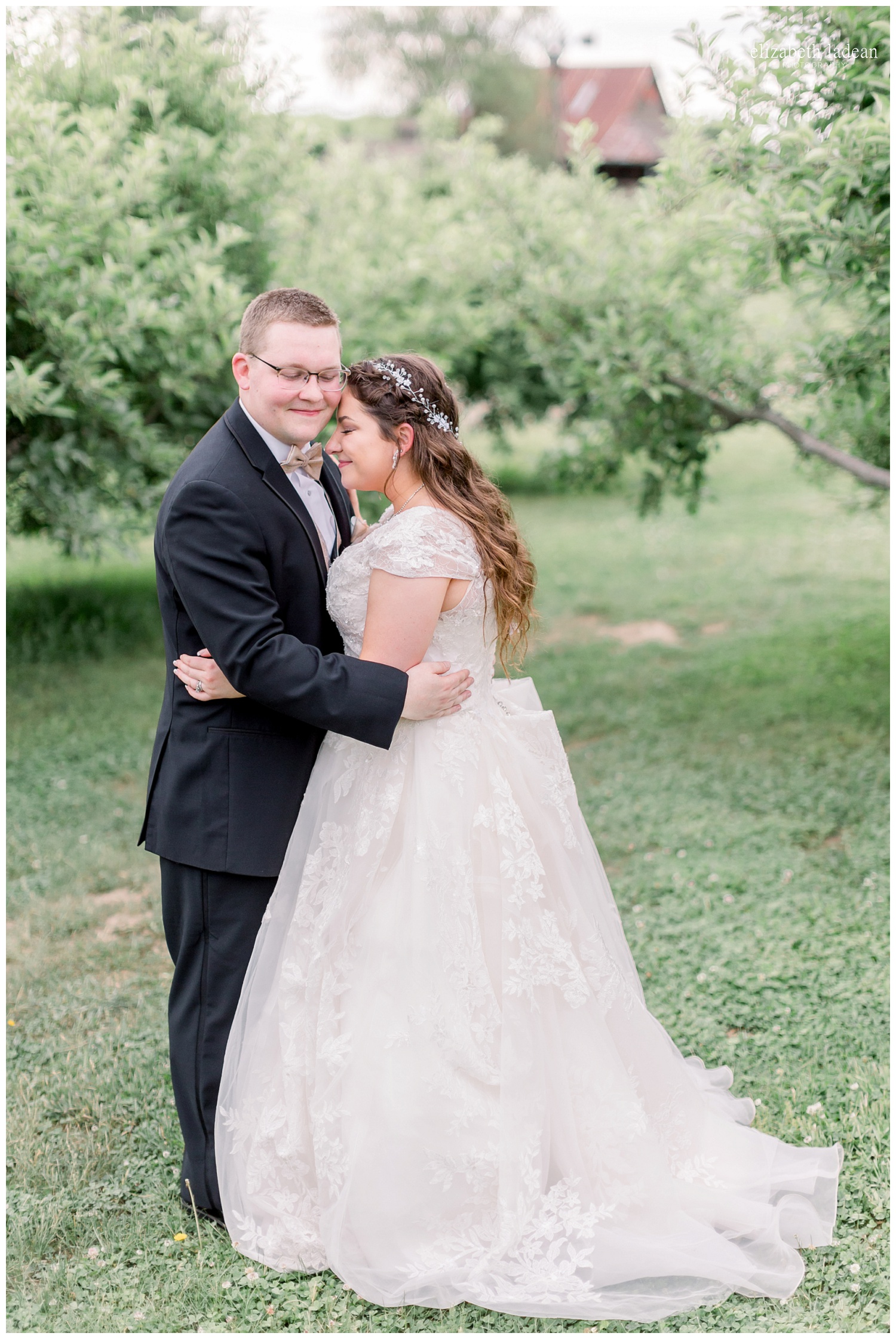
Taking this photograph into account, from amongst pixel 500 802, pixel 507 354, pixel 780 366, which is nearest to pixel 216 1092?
Answer: pixel 500 802

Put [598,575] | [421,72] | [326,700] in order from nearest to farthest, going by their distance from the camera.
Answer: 1. [326,700]
2. [598,575]
3. [421,72]

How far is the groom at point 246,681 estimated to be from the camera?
270cm

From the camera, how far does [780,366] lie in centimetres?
704

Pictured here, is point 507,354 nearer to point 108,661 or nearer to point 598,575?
point 598,575

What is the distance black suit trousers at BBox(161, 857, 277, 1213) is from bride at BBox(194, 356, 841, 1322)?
0.09 metres

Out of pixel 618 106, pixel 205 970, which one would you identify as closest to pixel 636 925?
pixel 205 970

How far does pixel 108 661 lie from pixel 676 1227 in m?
7.20

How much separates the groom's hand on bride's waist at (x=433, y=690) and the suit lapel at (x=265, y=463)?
17.8 inches

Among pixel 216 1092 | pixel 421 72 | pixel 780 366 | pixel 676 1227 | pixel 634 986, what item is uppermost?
pixel 421 72

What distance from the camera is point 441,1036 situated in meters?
2.82

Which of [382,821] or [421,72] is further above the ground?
[421,72]

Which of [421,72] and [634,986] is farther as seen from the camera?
[421,72]

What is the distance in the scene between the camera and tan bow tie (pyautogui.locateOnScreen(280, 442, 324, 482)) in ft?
9.48

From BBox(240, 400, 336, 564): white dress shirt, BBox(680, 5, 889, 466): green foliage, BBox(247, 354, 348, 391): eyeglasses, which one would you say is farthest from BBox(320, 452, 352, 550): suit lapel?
BBox(680, 5, 889, 466): green foliage
